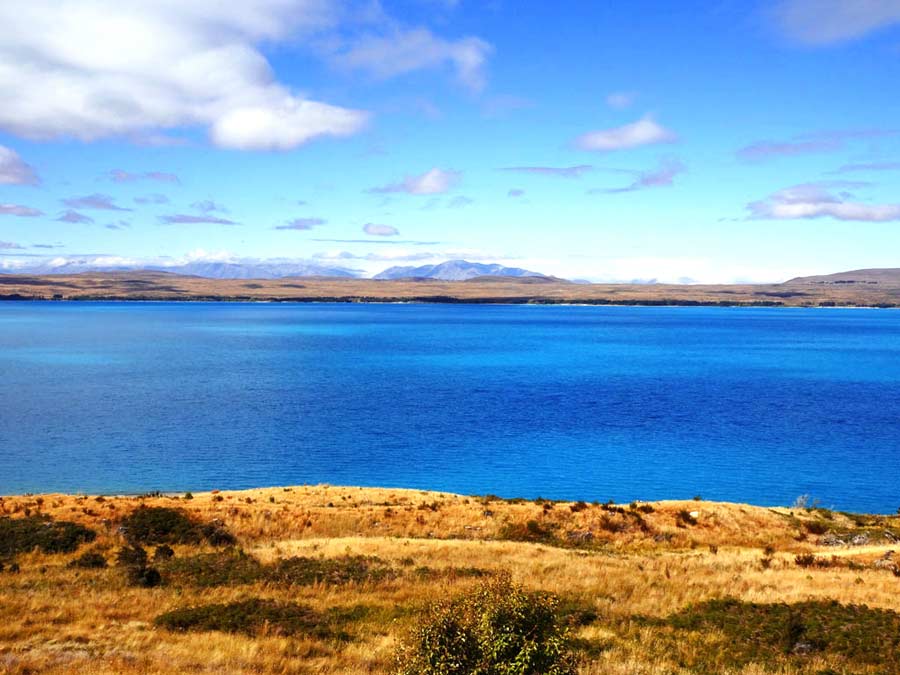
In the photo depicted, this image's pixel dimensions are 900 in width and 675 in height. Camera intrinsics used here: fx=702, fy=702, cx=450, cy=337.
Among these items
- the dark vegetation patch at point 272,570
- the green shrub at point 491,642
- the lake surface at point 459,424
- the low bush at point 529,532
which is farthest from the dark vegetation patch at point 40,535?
the green shrub at point 491,642

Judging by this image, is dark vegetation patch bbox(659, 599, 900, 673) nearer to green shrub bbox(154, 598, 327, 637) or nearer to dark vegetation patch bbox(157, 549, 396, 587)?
green shrub bbox(154, 598, 327, 637)

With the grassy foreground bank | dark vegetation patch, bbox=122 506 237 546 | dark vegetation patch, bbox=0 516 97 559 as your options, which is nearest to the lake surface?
the grassy foreground bank

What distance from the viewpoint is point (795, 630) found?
1819 cm

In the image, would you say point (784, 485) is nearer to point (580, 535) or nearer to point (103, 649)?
point (580, 535)

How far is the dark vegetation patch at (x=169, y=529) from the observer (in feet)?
98.6

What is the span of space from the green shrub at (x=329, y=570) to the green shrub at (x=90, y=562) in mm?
6649

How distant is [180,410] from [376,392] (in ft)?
81.1

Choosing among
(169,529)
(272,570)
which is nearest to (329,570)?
(272,570)

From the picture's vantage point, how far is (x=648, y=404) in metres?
85.8

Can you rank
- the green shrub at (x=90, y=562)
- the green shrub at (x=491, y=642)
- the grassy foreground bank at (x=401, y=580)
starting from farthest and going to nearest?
the green shrub at (x=90, y=562)
the grassy foreground bank at (x=401, y=580)
the green shrub at (x=491, y=642)

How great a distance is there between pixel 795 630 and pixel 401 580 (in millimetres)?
11708

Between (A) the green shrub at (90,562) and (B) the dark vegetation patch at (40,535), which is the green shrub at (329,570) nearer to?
(A) the green shrub at (90,562)

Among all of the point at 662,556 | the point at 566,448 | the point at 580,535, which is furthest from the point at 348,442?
the point at 662,556

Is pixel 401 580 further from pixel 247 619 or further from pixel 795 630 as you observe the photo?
pixel 795 630
